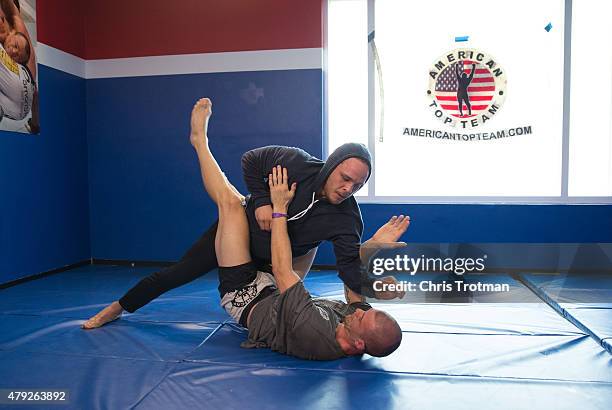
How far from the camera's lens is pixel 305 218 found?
2406mm

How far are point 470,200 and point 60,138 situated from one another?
13.2 feet

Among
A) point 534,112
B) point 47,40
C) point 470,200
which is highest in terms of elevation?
point 47,40

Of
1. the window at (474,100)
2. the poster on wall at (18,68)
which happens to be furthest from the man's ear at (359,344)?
the poster on wall at (18,68)

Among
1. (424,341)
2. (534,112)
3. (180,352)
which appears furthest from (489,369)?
(534,112)

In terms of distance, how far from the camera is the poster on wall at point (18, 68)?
11.7 feet

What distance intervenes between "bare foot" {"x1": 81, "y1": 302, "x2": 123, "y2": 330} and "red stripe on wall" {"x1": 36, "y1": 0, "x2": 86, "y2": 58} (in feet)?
9.31

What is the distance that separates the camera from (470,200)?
4289 mm

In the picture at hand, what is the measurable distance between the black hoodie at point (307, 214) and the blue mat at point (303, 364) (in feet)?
1.62

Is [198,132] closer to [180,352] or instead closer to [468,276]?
[180,352]

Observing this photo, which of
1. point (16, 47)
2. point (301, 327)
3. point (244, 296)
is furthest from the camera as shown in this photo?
point (16, 47)

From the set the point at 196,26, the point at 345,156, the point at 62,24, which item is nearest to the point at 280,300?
the point at 345,156

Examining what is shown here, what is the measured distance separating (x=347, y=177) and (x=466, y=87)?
2793 millimetres

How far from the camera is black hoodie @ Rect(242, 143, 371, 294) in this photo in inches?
91.9

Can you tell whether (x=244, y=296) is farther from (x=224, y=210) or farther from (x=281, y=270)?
(x=224, y=210)
